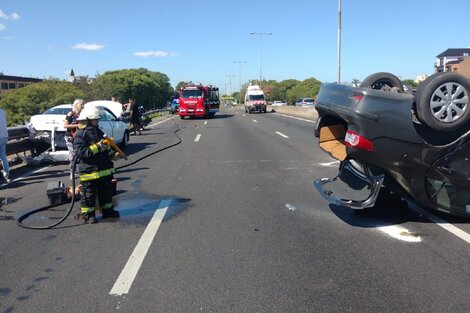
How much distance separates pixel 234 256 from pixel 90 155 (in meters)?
2.73

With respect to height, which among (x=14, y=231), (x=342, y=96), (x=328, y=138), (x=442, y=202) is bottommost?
(x=14, y=231)

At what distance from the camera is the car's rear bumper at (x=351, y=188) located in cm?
584

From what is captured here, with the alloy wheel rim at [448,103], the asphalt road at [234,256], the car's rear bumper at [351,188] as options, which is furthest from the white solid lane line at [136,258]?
the alloy wheel rim at [448,103]

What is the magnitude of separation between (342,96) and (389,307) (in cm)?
287

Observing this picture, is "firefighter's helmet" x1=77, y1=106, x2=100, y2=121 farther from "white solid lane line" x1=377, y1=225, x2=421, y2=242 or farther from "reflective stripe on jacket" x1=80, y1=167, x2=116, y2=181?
"white solid lane line" x1=377, y1=225, x2=421, y2=242

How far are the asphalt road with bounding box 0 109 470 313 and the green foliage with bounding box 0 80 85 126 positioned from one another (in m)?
67.6

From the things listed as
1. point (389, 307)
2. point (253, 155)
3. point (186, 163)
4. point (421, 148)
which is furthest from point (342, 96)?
point (253, 155)

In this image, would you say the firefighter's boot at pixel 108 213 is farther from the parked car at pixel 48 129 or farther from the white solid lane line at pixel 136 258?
the parked car at pixel 48 129

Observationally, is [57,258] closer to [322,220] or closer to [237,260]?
[237,260]

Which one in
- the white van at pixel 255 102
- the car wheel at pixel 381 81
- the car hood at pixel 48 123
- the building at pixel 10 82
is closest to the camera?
the car wheel at pixel 381 81

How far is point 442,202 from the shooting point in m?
5.84

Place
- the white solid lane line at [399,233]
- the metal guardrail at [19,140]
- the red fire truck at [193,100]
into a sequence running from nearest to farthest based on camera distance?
the white solid lane line at [399,233], the metal guardrail at [19,140], the red fire truck at [193,100]

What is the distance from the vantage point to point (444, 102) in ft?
17.3

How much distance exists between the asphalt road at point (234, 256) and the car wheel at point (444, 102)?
54.6 inches
